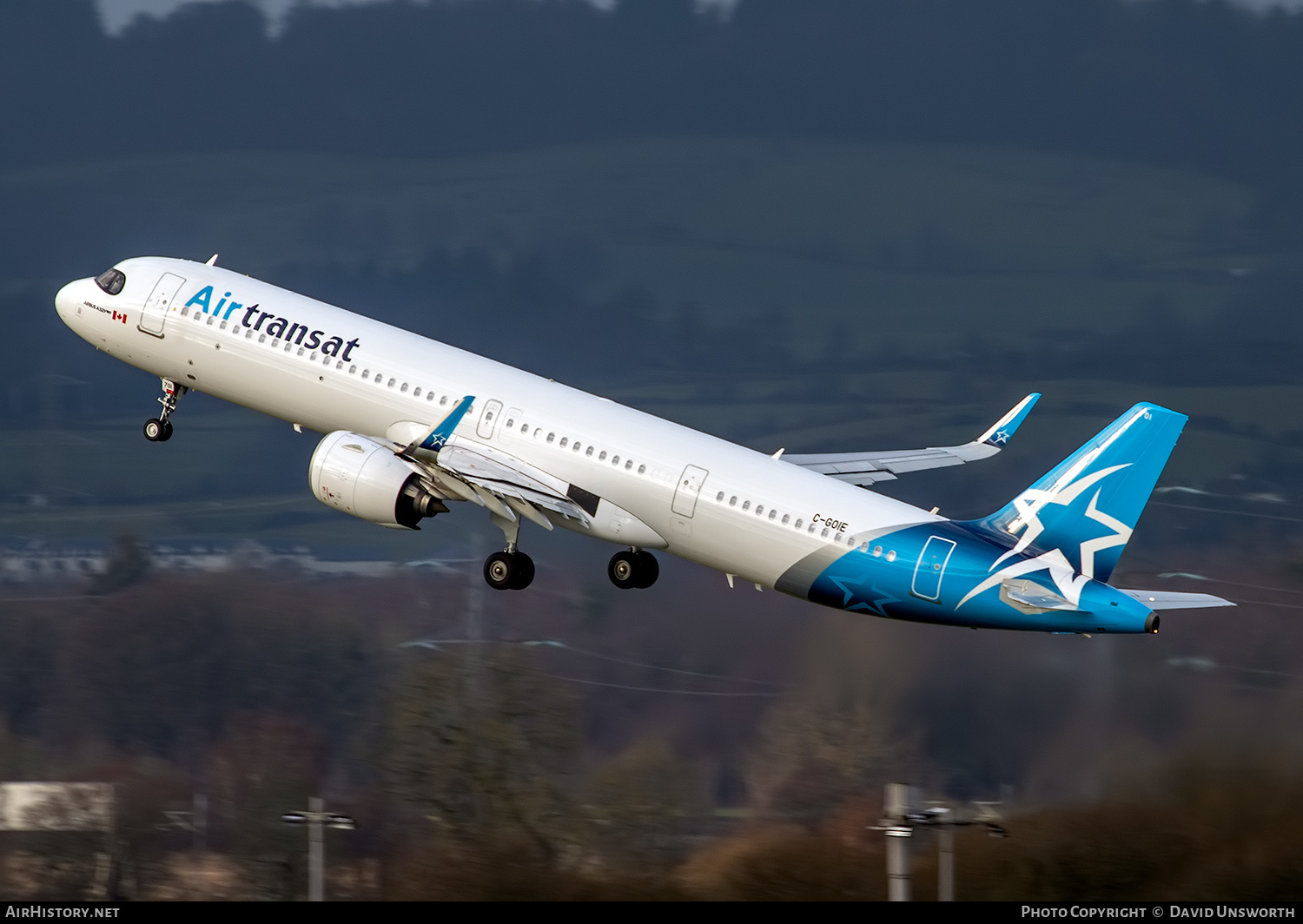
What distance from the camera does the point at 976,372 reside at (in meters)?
192

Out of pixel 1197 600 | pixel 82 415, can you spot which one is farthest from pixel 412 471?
pixel 82 415

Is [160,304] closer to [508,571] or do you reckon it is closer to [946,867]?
[508,571]

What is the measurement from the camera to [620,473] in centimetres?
4072

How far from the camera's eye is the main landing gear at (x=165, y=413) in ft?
156

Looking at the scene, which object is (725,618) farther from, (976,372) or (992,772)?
(976,372)

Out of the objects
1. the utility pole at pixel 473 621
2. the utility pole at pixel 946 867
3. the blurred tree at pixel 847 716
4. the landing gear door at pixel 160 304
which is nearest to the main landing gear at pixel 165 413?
the landing gear door at pixel 160 304

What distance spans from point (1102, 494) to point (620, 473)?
1080 cm

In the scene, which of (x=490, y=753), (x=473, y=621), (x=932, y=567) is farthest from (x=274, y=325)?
(x=473, y=621)

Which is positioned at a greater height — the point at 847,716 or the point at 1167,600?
the point at 847,716

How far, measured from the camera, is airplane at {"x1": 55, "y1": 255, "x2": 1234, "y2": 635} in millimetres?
37031

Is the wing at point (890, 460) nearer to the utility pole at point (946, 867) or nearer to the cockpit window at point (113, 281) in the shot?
the utility pole at point (946, 867)

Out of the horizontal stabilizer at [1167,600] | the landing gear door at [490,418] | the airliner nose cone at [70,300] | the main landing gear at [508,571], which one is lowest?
the horizontal stabilizer at [1167,600]

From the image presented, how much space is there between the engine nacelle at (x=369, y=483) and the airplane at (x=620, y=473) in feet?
0.15

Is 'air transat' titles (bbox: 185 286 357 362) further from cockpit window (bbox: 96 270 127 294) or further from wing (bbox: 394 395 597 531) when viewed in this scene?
wing (bbox: 394 395 597 531)
